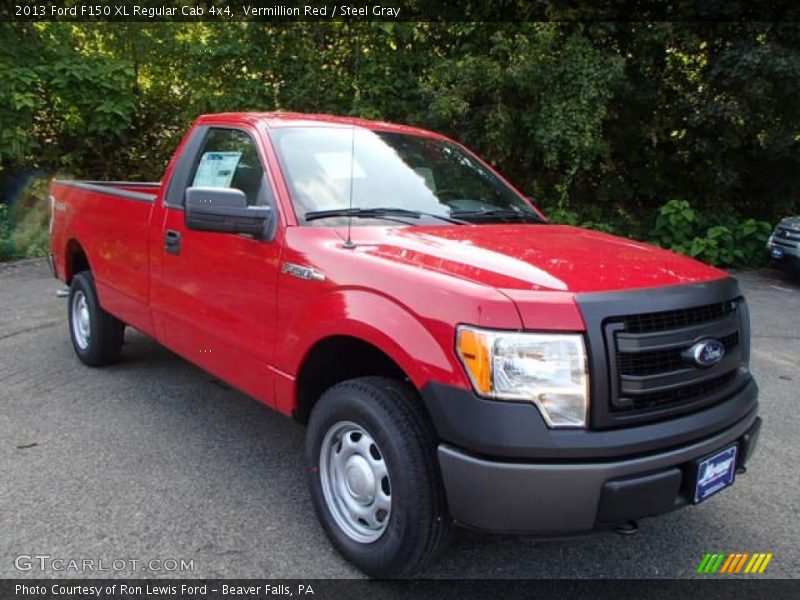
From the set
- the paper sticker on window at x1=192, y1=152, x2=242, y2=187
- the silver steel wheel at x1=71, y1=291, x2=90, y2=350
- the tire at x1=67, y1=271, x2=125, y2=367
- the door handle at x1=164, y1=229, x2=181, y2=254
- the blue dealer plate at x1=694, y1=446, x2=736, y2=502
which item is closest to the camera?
the blue dealer plate at x1=694, y1=446, x2=736, y2=502

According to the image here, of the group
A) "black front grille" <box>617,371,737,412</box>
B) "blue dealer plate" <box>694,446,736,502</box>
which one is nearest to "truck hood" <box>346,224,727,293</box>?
"black front grille" <box>617,371,737,412</box>

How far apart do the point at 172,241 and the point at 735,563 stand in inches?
127

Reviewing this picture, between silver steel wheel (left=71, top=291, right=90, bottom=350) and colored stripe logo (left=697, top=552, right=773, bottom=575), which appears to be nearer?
colored stripe logo (left=697, top=552, right=773, bottom=575)

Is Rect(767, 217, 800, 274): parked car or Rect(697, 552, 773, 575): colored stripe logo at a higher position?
Rect(767, 217, 800, 274): parked car

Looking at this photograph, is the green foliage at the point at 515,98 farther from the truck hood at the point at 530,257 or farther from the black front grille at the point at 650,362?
the black front grille at the point at 650,362

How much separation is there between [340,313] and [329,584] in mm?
1054

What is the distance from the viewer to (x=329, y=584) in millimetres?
2619

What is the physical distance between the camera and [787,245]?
9211mm

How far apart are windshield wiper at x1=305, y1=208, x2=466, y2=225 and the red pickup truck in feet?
0.04

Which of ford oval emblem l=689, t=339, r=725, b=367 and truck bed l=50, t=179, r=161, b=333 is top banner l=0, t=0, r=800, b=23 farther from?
ford oval emblem l=689, t=339, r=725, b=367

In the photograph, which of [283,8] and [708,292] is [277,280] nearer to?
[708,292]

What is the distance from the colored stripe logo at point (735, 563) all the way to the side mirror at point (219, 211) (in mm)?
2437

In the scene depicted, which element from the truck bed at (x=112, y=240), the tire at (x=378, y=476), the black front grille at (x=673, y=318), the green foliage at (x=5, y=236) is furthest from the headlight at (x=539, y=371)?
the green foliage at (x=5, y=236)

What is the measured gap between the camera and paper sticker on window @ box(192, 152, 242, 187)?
367 centimetres
